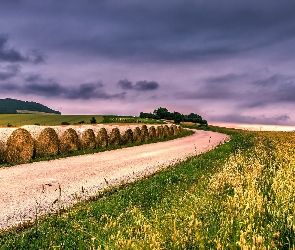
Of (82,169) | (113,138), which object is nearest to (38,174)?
(82,169)

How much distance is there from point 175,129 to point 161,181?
3774 cm

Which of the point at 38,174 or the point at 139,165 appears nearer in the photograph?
the point at 38,174

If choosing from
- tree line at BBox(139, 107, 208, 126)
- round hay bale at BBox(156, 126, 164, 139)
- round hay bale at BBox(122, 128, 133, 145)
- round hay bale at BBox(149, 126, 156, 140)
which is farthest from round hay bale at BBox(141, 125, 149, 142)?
tree line at BBox(139, 107, 208, 126)

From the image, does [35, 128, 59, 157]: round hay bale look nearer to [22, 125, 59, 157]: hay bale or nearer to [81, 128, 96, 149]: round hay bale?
[22, 125, 59, 157]: hay bale

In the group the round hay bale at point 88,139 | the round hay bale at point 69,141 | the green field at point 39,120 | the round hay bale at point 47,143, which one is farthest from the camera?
the green field at point 39,120

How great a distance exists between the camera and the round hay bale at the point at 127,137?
3134cm

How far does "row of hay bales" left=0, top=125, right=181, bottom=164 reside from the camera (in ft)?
62.6

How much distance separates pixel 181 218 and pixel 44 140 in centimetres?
1717

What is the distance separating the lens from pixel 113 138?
96.1 ft

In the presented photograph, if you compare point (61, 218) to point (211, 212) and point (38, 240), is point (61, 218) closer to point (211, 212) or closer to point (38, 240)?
point (38, 240)

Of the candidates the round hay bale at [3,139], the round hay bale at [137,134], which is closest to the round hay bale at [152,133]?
the round hay bale at [137,134]

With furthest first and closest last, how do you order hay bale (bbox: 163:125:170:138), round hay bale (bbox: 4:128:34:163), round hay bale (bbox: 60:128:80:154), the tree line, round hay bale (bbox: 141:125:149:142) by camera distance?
the tree line < hay bale (bbox: 163:125:170:138) < round hay bale (bbox: 141:125:149:142) < round hay bale (bbox: 60:128:80:154) < round hay bale (bbox: 4:128:34:163)

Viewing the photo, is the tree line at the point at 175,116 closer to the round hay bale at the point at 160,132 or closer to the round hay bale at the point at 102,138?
the round hay bale at the point at 160,132

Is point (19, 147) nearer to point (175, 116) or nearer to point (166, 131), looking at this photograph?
point (166, 131)
